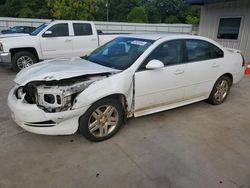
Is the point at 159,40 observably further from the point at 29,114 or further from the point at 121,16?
the point at 121,16

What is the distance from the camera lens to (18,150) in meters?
2.94

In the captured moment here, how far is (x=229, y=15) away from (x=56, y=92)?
968cm

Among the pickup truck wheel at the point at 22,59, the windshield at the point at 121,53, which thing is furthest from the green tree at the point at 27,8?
the windshield at the point at 121,53

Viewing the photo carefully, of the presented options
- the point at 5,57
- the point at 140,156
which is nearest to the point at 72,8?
the point at 5,57

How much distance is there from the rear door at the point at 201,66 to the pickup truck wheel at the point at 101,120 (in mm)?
1557

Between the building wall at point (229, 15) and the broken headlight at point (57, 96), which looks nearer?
the broken headlight at point (57, 96)

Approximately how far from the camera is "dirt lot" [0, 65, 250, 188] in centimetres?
243

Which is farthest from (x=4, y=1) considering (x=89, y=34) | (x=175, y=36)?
(x=175, y=36)

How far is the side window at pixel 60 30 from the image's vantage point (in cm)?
726

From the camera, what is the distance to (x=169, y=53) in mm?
3695

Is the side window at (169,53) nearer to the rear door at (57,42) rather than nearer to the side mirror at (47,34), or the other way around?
the rear door at (57,42)

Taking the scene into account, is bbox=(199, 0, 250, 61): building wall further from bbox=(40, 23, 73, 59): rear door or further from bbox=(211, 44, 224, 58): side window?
bbox=(40, 23, 73, 59): rear door

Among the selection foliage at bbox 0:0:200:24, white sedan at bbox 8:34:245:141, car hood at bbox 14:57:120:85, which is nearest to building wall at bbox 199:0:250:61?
white sedan at bbox 8:34:245:141

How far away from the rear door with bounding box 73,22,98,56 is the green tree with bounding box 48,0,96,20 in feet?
41.0
